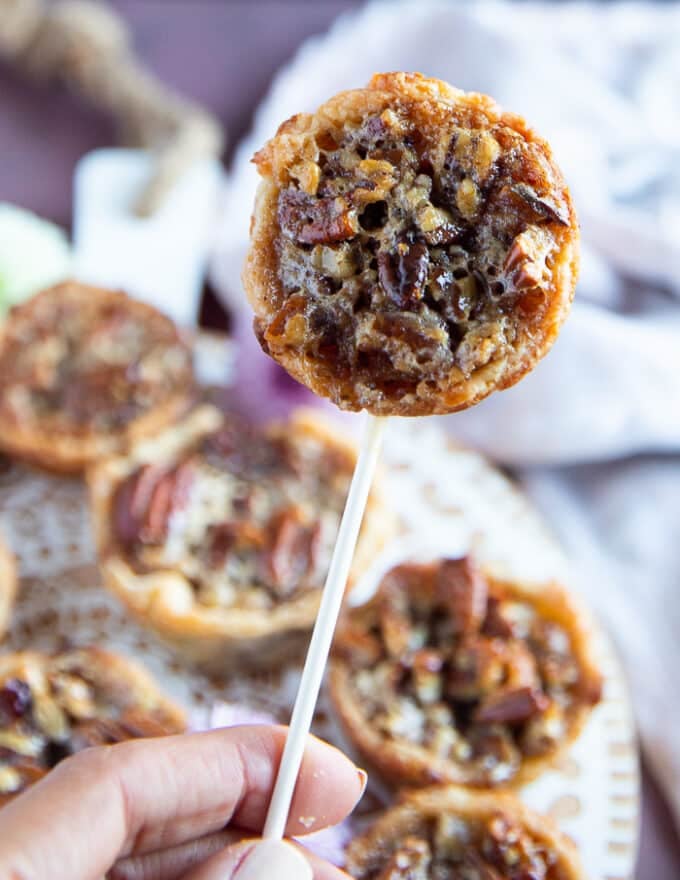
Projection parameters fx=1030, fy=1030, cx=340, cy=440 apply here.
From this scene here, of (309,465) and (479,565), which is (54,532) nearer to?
(309,465)

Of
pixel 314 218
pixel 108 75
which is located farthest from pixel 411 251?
pixel 108 75

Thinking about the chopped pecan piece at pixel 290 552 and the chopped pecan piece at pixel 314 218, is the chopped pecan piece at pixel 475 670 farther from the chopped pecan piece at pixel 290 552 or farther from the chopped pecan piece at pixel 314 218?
the chopped pecan piece at pixel 314 218

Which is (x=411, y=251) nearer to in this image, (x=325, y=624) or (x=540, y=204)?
(x=540, y=204)

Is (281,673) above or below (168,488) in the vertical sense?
below

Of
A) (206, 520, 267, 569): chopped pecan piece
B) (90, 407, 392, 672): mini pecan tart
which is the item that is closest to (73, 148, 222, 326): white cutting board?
(90, 407, 392, 672): mini pecan tart

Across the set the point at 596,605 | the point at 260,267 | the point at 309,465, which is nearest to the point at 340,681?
the point at 309,465

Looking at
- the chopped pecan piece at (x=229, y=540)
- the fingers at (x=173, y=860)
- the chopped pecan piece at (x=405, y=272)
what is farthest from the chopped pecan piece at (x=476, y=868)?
the chopped pecan piece at (x=405, y=272)

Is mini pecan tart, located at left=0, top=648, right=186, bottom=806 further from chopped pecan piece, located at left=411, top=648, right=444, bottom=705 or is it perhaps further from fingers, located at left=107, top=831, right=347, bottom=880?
chopped pecan piece, located at left=411, top=648, right=444, bottom=705
